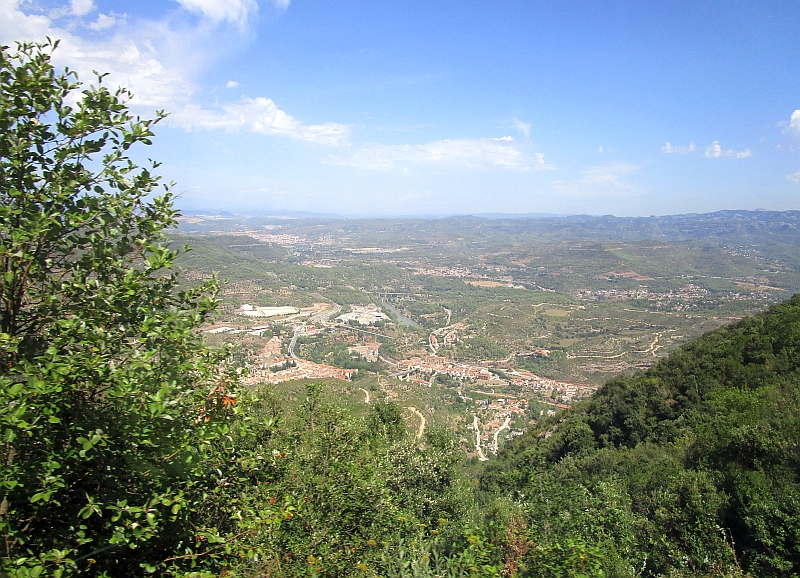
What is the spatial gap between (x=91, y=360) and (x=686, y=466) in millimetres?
18741

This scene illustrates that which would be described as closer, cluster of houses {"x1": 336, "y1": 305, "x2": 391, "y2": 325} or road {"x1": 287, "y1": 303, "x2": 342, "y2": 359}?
road {"x1": 287, "y1": 303, "x2": 342, "y2": 359}

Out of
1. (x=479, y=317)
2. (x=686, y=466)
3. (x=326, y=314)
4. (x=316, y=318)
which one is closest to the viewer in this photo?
(x=686, y=466)

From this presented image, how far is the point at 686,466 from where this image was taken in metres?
15.5

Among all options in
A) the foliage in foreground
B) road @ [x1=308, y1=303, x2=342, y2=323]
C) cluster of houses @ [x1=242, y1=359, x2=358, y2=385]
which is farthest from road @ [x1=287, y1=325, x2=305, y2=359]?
the foliage in foreground

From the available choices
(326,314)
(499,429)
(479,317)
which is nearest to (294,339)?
(326,314)

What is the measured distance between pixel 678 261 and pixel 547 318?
282 ft

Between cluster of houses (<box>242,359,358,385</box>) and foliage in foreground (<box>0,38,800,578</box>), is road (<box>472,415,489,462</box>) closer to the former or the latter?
cluster of houses (<box>242,359,358,385</box>)

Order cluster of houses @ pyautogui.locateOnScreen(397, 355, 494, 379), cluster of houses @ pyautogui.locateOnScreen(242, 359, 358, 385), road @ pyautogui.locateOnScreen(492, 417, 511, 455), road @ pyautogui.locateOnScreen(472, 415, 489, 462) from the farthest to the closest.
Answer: cluster of houses @ pyautogui.locateOnScreen(397, 355, 494, 379) < cluster of houses @ pyautogui.locateOnScreen(242, 359, 358, 385) < road @ pyautogui.locateOnScreen(492, 417, 511, 455) < road @ pyautogui.locateOnScreen(472, 415, 489, 462)

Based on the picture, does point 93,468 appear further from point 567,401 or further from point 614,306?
point 614,306

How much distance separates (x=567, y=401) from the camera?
58156mm

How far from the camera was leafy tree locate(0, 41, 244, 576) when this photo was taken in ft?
9.71

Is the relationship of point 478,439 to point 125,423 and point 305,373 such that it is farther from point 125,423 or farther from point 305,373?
point 125,423

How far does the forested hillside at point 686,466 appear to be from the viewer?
29.2 feet

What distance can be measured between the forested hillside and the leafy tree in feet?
15.1
